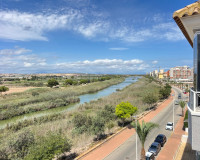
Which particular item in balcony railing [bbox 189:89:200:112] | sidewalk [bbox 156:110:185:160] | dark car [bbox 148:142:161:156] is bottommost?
sidewalk [bbox 156:110:185:160]

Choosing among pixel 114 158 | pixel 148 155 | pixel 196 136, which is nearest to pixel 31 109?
pixel 114 158

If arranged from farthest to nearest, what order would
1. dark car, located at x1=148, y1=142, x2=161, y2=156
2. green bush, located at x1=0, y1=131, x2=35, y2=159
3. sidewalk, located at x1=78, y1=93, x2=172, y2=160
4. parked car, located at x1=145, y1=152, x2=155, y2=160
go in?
dark car, located at x1=148, y1=142, x2=161, y2=156, sidewalk, located at x1=78, y1=93, x2=172, y2=160, green bush, located at x1=0, y1=131, x2=35, y2=159, parked car, located at x1=145, y1=152, x2=155, y2=160

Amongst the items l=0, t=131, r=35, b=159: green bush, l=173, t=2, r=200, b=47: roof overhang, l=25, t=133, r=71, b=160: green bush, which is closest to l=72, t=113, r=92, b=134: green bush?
l=25, t=133, r=71, b=160: green bush

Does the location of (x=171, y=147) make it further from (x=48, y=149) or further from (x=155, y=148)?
(x=48, y=149)

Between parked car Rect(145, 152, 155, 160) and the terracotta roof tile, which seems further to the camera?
parked car Rect(145, 152, 155, 160)

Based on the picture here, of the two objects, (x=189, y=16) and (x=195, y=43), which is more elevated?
(x=189, y=16)

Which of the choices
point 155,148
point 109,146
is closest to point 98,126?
point 109,146

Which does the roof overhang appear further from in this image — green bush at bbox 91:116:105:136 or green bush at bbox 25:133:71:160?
green bush at bbox 91:116:105:136

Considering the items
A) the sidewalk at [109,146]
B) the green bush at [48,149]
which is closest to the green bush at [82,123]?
the sidewalk at [109,146]

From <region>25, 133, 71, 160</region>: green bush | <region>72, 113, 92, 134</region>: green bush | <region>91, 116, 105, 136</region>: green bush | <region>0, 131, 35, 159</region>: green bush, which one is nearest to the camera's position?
<region>25, 133, 71, 160</region>: green bush

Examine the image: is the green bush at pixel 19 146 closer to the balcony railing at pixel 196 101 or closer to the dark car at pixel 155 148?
the dark car at pixel 155 148

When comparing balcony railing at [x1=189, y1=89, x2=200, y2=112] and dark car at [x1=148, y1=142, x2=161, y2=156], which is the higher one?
balcony railing at [x1=189, y1=89, x2=200, y2=112]

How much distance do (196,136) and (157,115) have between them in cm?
2300

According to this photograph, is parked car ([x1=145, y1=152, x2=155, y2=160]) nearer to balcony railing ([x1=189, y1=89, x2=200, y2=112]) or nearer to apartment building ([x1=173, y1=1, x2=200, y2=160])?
apartment building ([x1=173, y1=1, x2=200, y2=160])
